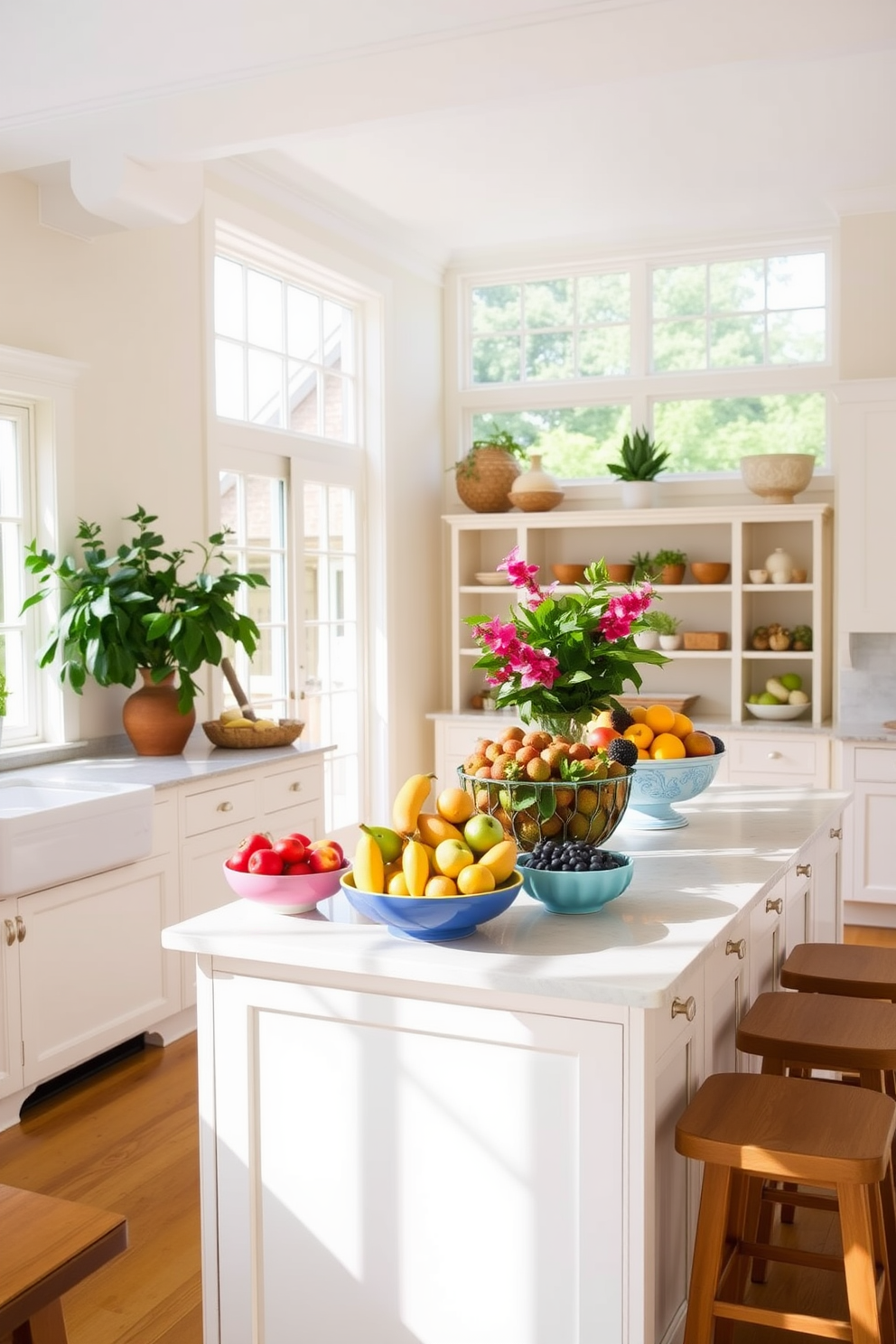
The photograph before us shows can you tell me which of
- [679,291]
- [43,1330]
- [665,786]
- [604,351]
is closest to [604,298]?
[604,351]

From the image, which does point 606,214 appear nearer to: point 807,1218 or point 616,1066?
point 807,1218

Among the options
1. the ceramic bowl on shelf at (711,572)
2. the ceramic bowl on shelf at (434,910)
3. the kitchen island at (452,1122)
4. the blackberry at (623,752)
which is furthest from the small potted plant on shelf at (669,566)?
the ceramic bowl on shelf at (434,910)

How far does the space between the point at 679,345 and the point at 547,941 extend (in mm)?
5009

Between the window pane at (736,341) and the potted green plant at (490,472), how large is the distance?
1.11 m

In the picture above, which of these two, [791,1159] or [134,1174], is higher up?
[791,1159]

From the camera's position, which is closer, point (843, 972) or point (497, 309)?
point (843, 972)

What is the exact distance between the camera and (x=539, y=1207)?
1.86 metres

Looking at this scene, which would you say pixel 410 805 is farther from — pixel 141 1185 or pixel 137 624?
pixel 137 624

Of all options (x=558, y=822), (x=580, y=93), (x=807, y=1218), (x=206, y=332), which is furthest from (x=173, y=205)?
(x=807, y=1218)

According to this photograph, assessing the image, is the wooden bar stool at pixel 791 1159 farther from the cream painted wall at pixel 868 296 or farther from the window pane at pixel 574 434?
the window pane at pixel 574 434

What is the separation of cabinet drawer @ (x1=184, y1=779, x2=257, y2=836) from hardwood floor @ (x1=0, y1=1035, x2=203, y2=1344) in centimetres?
70

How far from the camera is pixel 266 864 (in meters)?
2.12

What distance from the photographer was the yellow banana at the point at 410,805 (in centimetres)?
212

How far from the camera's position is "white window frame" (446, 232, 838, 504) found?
6156mm
